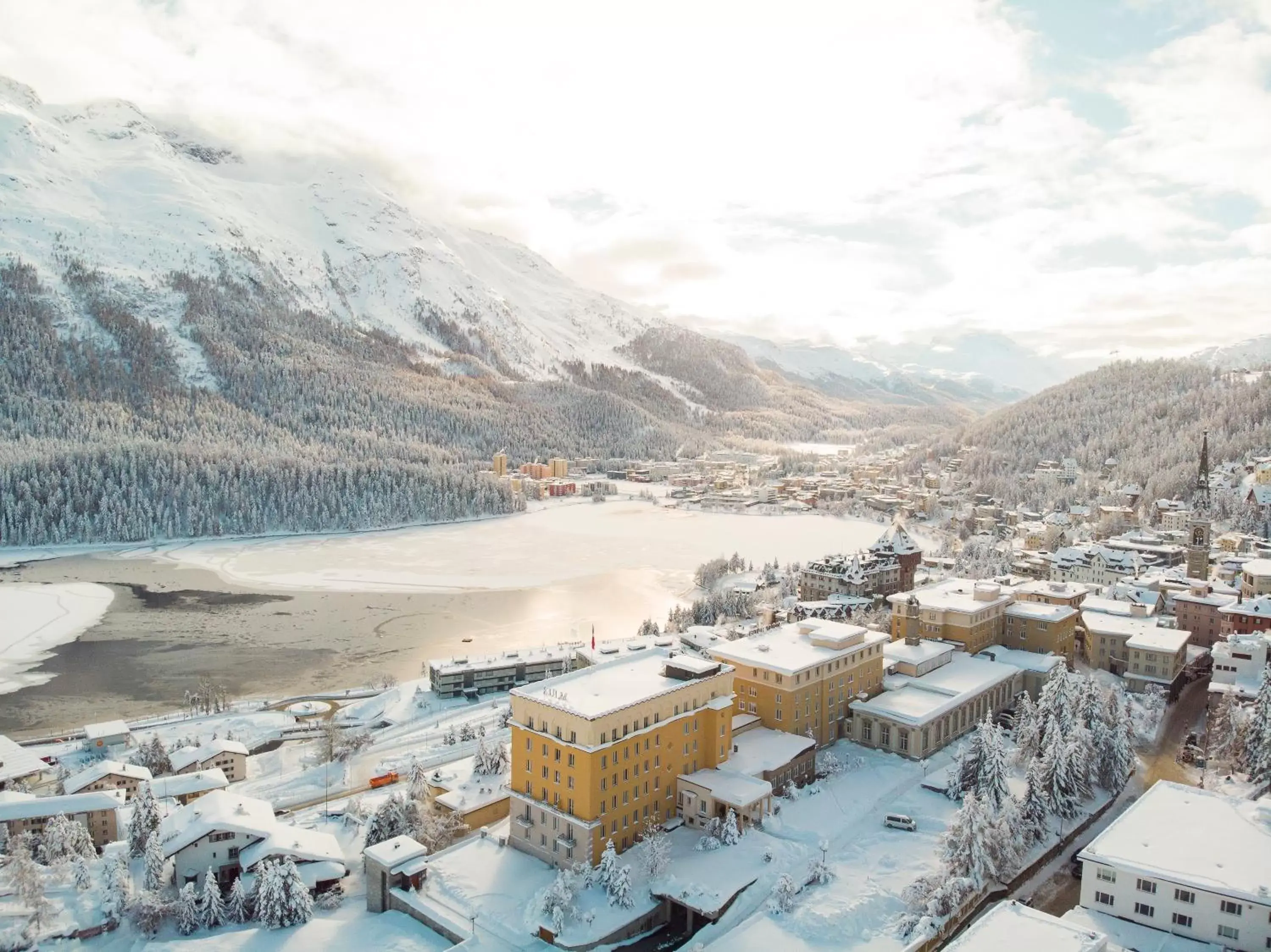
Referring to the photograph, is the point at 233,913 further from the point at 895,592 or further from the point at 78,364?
the point at 78,364

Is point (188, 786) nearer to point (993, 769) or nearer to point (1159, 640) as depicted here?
point (993, 769)

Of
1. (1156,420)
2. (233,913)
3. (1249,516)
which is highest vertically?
(1156,420)

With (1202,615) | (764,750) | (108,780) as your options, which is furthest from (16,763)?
(1202,615)

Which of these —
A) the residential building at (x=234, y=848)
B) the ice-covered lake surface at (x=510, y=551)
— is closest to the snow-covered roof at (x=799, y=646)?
the residential building at (x=234, y=848)

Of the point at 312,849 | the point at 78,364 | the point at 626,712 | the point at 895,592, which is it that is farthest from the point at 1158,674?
the point at 78,364

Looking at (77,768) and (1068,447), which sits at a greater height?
(1068,447)

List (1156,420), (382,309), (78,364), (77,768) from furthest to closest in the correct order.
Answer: (382,309) < (78,364) < (1156,420) < (77,768)

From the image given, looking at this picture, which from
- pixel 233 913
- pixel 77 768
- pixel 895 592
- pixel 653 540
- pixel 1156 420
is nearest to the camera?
pixel 233 913

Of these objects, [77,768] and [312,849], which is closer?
[312,849]
